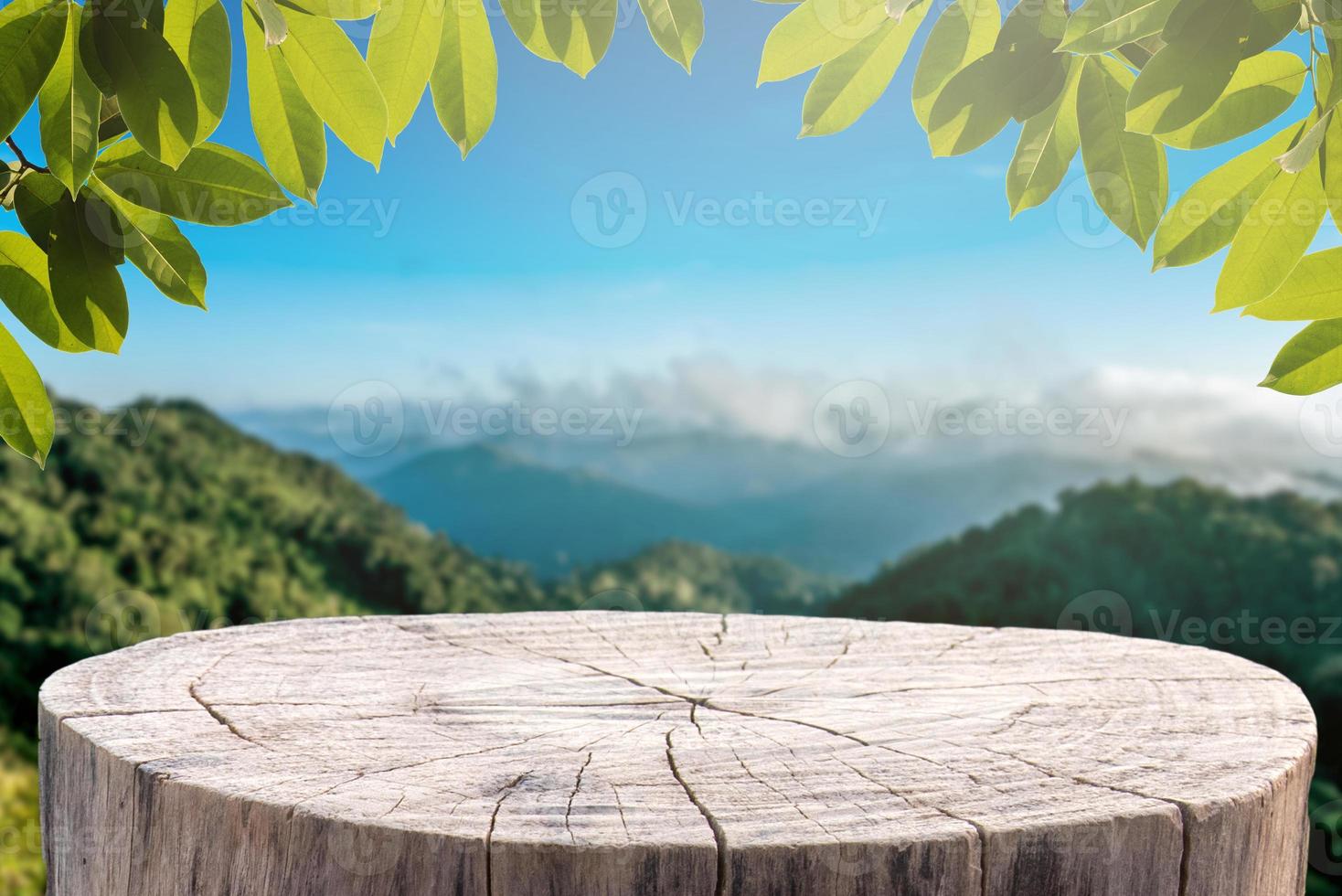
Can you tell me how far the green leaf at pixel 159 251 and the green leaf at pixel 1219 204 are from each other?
92 centimetres

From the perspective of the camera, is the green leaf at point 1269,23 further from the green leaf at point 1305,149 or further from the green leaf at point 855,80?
the green leaf at point 855,80

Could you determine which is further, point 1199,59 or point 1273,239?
point 1273,239

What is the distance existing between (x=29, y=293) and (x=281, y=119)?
0.99ft

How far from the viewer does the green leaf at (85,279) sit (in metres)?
0.93

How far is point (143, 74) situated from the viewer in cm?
82

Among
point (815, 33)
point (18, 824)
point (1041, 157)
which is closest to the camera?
point (815, 33)

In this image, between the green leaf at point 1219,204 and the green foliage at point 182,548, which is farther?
the green foliage at point 182,548

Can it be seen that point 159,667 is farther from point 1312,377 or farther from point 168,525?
point 168,525

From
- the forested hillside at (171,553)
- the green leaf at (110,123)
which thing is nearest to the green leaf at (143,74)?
the green leaf at (110,123)

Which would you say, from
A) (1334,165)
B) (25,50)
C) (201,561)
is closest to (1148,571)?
(201,561)

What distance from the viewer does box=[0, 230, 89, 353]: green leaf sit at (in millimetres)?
961

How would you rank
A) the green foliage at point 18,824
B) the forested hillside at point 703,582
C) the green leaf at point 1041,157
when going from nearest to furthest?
the green leaf at point 1041,157 < the green foliage at point 18,824 < the forested hillside at point 703,582

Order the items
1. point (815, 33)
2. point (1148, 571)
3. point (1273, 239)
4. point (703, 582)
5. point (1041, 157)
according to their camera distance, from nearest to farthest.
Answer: point (1273, 239), point (815, 33), point (1041, 157), point (1148, 571), point (703, 582)

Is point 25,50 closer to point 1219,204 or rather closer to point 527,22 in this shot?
point 527,22
